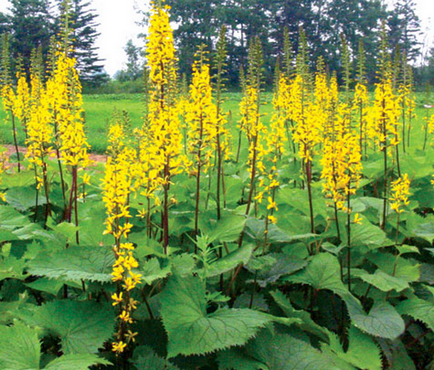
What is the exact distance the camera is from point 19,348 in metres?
1.98

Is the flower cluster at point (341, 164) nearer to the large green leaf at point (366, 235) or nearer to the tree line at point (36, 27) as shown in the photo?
the large green leaf at point (366, 235)

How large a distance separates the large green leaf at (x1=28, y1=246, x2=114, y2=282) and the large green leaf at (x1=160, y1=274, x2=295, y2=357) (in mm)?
392

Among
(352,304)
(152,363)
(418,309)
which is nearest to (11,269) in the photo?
(152,363)

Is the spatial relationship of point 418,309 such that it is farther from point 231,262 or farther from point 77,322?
point 77,322

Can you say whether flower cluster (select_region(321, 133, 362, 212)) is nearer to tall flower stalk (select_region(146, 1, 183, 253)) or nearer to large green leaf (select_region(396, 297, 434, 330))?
large green leaf (select_region(396, 297, 434, 330))

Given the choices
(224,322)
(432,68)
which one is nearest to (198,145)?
(224,322)

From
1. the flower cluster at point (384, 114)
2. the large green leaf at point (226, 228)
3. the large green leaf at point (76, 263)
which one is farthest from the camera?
the flower cluster at point (384, 114)

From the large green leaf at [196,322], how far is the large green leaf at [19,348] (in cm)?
64

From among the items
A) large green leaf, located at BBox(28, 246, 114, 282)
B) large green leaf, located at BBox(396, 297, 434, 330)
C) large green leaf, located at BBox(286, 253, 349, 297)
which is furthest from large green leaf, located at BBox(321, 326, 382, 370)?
large green leaf, located at BBox(28, 246, 114, 282)

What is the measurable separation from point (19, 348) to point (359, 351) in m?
1.96

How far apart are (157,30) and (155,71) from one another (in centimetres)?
27

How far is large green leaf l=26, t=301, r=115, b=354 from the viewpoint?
217 centimetres

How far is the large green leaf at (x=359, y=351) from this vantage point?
7.98ft

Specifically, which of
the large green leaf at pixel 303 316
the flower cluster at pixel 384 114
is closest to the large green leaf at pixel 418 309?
the large green leaf at pixel 303 316
